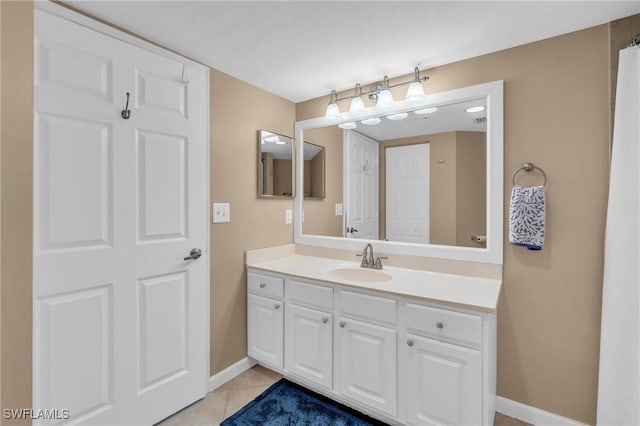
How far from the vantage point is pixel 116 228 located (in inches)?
59.0

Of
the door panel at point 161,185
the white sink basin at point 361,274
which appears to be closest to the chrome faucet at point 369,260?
the white sink basin at point 361,274

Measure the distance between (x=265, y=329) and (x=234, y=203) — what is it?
93 centimetres

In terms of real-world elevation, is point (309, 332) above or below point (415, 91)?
below

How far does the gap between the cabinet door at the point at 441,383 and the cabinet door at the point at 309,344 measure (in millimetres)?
473

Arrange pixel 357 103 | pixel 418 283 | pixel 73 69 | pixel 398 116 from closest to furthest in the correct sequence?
pixel 73 69 < pixel 418 283 < pixel 398 116 < pixel 357 103

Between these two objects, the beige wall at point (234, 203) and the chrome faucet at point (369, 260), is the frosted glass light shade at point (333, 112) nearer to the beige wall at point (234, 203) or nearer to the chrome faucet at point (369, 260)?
the beige wall at point (234, 203)

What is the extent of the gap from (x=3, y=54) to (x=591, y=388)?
2747 mm

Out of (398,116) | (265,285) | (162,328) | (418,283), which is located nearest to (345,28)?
(398,116)

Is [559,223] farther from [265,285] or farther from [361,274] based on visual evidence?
[265,285]

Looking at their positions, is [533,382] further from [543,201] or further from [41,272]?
[41,272]

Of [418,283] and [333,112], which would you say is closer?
[418,283]

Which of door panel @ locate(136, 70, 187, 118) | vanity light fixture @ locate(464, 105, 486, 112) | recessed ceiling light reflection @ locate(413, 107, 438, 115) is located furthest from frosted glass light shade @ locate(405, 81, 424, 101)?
door panel @ locate(136, 70, 187, 118)

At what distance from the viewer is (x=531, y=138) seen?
5.43 feet

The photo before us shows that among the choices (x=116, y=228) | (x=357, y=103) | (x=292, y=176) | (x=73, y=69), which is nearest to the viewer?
(x=73, y=69)
